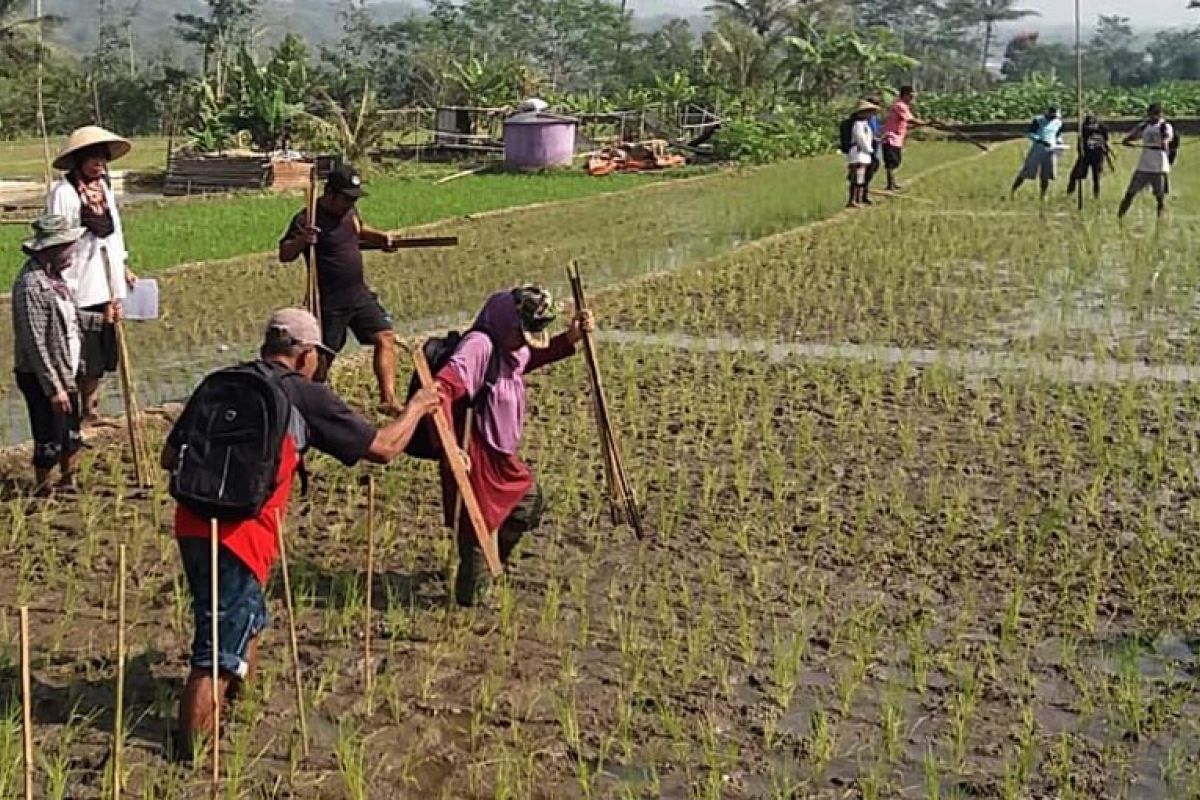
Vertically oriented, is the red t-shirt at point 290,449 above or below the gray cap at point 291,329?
below

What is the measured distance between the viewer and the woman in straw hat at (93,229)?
230 inches

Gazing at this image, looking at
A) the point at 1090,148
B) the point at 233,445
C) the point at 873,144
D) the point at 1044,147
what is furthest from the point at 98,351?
the point at 1090,148

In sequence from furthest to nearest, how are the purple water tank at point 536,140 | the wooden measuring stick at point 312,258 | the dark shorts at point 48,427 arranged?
1. the purple water tank at point 536,140
2. the wooden measuring stick at point 312,258
3. the dark shorts at point 48,427

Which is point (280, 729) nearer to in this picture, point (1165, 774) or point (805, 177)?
point (1165, 774)

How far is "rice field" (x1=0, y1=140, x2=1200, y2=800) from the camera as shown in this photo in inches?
145

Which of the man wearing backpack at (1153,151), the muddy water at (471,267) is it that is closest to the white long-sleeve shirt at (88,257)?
the muddy water at (471,267)

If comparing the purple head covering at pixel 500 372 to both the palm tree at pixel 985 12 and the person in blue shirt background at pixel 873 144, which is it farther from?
the palm tree at pixel 985 12

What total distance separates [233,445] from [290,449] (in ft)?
0.52

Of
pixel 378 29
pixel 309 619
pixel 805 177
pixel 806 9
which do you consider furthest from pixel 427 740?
pixel 378 29

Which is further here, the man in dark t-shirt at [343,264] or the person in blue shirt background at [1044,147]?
the person in blue shirt background at [1044,147]

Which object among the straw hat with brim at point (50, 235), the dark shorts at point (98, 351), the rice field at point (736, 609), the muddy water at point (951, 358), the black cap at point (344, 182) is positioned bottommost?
the rice field at point (736, 609)

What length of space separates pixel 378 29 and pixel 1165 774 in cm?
5092

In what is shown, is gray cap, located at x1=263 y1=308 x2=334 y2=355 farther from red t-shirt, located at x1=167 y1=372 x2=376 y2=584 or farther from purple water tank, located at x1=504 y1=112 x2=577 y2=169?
purple water tank, located at x1=504 y1=112 x2=577 y2=169

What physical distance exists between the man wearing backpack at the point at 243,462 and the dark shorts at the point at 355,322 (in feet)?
9.86
